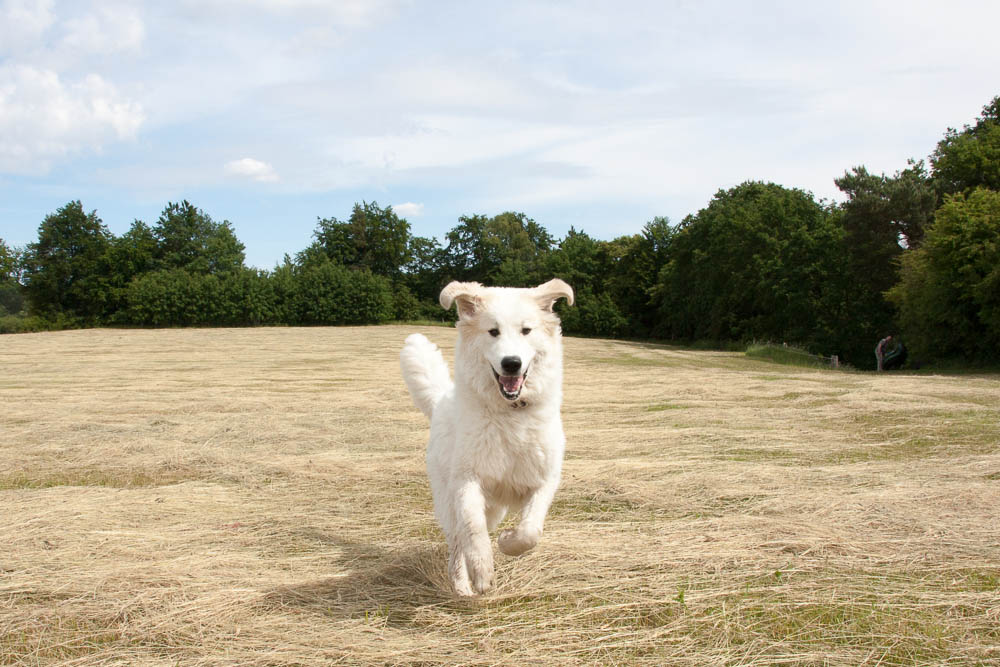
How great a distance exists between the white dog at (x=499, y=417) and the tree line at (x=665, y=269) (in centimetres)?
2639

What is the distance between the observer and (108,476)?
7.63m

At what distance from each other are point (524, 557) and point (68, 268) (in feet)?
253

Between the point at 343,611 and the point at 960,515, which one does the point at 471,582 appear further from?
the point at 960,515

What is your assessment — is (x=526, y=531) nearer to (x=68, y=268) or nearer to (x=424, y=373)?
Answer: (x=424, y=373)

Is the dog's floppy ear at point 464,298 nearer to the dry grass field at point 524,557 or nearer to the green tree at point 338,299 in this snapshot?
the dry grass field at point 524,557

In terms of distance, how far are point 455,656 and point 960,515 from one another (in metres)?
4.24

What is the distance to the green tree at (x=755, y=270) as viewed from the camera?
155 feet

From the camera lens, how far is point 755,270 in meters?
51.8

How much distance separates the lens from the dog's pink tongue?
4.34 metres

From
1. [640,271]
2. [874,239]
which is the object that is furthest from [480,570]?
[640,271]

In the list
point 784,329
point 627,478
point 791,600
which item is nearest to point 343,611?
point 791,600

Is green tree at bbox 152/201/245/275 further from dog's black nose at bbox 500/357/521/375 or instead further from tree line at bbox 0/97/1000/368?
dog's black nose at bbox 500/357/521/375

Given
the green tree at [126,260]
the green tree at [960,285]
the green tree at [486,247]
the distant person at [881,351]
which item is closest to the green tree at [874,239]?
the distant person at [881,351]

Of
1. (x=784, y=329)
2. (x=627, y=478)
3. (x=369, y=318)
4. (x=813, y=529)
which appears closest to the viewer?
(x=813, y=529)
